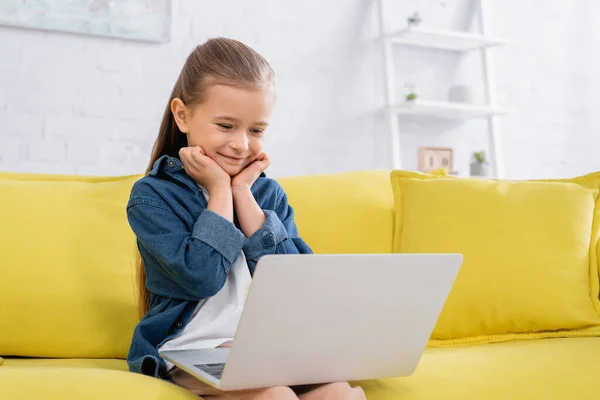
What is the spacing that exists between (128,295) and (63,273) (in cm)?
14

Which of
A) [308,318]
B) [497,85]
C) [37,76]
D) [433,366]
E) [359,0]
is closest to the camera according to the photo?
[308,318]

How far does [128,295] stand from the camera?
5.37 feet

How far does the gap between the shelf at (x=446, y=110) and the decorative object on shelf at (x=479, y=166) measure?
0.19 meters

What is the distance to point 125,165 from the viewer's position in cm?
279

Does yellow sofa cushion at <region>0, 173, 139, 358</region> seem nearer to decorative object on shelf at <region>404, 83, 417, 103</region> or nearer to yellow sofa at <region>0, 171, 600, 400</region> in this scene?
yellow sofa at <region>0, 171, 600, 400</region>

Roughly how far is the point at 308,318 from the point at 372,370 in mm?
189

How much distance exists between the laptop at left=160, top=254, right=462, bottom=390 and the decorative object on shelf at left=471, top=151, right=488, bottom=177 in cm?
220

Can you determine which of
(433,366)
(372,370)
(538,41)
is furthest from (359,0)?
(372,370)

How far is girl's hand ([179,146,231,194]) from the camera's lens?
1423 mm

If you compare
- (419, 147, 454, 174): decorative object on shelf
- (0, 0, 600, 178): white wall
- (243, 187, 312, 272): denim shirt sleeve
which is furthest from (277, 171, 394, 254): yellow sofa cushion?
(419, 147, 454, 174): decorative object on shelf

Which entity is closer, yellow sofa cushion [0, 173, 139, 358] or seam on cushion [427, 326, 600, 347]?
yellow sofa cushion [0, 173, 139, 358]

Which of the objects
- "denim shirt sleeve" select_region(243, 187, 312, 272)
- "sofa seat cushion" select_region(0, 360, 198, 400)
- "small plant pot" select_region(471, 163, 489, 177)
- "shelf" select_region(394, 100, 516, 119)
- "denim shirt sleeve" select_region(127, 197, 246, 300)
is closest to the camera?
"sofa seat cushion" select_region(0, 360, 198, 400)

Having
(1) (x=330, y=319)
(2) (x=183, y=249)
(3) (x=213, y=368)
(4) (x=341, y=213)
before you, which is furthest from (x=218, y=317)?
(4) (x=341, y=213)

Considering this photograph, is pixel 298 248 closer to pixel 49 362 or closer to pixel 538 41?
pixel 49 362
